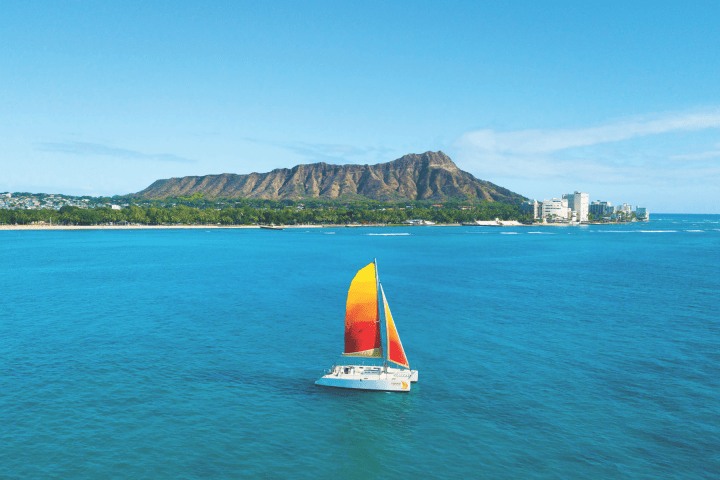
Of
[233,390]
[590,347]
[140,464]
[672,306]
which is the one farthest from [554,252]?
[140,464]

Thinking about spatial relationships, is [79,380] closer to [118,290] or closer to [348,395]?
[348,395]

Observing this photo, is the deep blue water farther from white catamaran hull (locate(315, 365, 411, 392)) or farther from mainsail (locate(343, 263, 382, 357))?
mainsail (locate(343, 263, 382, 357))

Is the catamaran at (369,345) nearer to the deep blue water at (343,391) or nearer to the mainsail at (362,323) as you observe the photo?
the mainsail at (362,323)

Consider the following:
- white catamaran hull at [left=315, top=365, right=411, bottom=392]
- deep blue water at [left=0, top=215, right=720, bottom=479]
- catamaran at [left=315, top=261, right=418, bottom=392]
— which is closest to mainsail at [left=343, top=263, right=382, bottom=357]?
catamaran at [left=315, top=261, right=418, bottom=392]

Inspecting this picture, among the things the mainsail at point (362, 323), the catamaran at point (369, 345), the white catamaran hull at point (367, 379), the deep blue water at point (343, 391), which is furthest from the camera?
the mainsail at point (362, 323)

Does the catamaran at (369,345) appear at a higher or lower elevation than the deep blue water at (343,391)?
higher

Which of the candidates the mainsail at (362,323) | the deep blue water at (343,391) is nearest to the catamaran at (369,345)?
the mainsail at (362,323)

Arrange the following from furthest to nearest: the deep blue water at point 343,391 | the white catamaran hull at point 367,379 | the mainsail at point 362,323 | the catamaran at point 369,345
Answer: the mainsail at point 362,323, the catamaran at point 369,345, the white catamaran hull at point 367,379, the deep blue water at point 343,391

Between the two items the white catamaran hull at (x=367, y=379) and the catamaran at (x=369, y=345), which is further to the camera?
the catamaran at (x=369, y=345)
